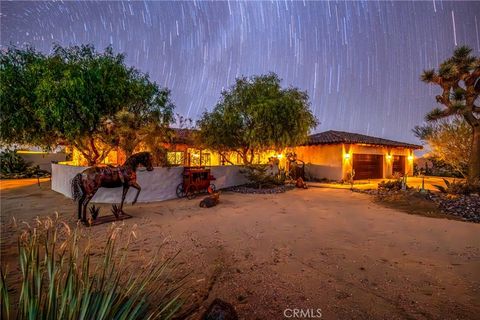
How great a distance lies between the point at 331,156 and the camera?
22.3 meters

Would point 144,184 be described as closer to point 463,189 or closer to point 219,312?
point 219,312

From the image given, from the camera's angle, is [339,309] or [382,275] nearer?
[339,309]

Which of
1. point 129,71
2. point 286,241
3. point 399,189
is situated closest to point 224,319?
point 286,241

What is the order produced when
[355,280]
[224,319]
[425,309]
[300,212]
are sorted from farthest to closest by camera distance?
[300,212] < [355,280] < [425,309] < [224,319]

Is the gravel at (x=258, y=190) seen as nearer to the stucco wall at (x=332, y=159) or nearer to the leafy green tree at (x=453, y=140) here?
the stucco wall at (x=332, y=159)

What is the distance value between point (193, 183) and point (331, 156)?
14040 mm

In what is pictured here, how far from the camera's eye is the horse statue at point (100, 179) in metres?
8.12

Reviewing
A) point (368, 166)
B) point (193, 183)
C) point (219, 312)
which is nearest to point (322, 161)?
point (368, 166)

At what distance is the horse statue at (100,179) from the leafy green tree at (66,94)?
3.40 meters

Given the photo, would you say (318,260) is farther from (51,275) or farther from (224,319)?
(51,275)

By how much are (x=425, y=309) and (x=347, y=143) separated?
19.6 meters

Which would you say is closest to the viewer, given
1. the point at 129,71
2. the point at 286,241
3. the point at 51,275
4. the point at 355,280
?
the point at 51,275

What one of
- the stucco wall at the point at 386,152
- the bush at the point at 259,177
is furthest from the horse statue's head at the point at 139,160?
the stucco wall at the point at 386,152

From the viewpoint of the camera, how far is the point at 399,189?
1438cm
